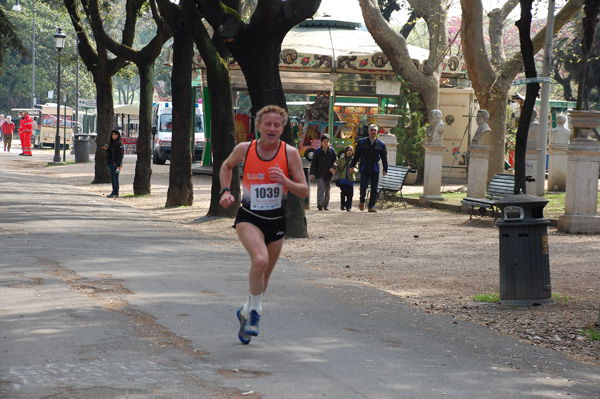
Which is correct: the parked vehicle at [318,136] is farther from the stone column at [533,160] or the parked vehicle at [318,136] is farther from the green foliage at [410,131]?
the stone column at [533,160]

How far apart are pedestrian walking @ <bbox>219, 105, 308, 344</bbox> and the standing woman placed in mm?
17268

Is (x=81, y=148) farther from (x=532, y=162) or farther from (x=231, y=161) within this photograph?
(x=231, y=161)

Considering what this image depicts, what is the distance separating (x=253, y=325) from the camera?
22.1 feet

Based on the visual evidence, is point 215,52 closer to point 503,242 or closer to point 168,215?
point 168,215

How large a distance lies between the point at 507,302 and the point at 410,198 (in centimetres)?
1363

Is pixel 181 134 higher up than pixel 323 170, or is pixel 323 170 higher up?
pixel 181 134

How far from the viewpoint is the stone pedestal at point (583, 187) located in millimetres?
15750

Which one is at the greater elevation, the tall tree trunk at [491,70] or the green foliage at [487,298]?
the tall tree trunk at [491,70]

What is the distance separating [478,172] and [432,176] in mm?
2091

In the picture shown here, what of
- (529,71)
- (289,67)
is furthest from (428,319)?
(289,67)

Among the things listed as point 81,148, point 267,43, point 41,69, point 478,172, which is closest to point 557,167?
point 478,172

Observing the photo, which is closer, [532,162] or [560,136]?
[532,162]

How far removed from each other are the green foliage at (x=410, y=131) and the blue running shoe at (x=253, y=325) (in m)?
22.9

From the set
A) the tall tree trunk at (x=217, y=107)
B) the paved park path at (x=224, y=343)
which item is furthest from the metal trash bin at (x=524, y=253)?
the tall tree trunk at (x=217, y=107)
